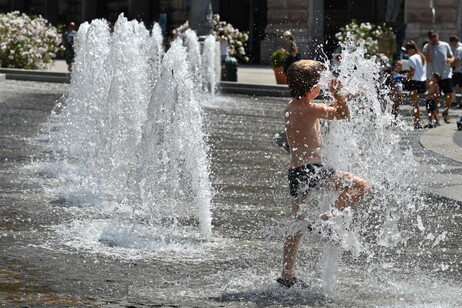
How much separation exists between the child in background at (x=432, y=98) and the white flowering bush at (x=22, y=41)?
1607 centimetres

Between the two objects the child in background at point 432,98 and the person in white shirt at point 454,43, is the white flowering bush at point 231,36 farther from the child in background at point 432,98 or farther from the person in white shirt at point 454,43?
the child in background at point 432,98

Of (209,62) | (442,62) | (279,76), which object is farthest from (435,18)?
(442,62)

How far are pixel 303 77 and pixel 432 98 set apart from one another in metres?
14.7

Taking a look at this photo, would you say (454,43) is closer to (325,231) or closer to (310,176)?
(325,231)

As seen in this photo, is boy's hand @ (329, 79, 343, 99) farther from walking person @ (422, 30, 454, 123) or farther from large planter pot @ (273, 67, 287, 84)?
large planter pot @ (273, 67, 287, 84)

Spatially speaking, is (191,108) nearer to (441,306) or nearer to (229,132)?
(441,306)

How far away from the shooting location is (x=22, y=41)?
114ft

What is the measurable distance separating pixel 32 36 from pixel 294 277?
28603 millimetres

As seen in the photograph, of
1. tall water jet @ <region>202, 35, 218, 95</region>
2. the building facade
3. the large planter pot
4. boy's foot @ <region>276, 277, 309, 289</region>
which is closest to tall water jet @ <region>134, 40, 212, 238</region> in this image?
boy's foot @ <region>276, 277, 309, 289</region>

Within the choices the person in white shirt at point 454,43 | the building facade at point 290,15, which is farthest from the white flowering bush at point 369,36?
the person in white shirt at point 454,43

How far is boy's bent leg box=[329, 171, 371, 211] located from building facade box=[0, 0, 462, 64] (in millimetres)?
28748

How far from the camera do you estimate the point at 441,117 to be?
933 inches

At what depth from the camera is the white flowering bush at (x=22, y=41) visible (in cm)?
3428

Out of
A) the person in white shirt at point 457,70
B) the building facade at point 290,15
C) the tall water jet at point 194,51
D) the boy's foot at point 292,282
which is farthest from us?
the building facade at point 290,15
